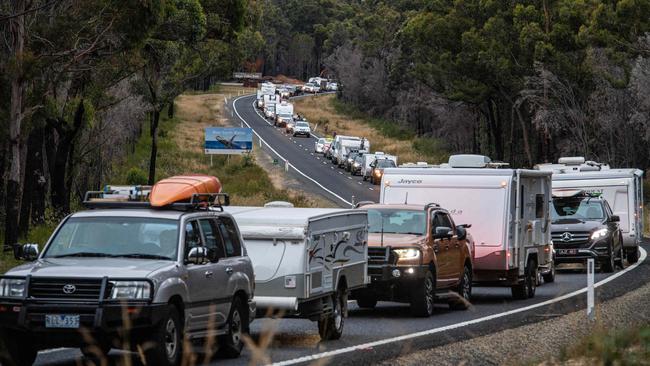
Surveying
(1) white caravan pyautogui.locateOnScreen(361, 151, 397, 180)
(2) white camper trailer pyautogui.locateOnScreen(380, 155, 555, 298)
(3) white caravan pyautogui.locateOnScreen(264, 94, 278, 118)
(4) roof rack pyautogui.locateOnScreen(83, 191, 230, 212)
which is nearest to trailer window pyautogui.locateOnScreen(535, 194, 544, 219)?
(2) white camper trailer pyautogui.locateOnScreen(380, 155, 555, 298)

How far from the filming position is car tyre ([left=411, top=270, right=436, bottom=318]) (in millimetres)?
19359

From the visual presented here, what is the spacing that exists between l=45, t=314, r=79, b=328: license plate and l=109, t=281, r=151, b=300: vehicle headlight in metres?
0.43

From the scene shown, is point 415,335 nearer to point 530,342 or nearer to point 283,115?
point 530,342

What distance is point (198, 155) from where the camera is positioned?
84.0 m

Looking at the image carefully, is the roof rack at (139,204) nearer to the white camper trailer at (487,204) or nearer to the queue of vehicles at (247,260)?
the queue of vehicles at (247,260)

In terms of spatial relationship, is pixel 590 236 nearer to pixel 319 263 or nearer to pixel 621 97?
pixel 319 263

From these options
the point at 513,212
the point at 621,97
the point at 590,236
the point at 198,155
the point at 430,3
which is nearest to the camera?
the point at 513,212

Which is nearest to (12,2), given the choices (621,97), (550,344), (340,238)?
(340,238)

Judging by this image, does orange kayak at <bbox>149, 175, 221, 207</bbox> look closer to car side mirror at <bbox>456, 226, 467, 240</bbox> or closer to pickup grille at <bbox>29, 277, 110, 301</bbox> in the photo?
pickup grille at <bbox>29, 277, 110, 301</bbox>

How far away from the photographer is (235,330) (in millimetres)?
13859

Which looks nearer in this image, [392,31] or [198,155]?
[198,155]

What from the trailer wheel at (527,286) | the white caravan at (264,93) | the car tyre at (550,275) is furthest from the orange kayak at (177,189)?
the white caravan at (264,93)

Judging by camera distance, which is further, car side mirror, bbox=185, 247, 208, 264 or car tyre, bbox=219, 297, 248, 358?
car tyre, bbox=219, 297, 248, 358

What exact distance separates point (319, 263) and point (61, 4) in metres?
18.1
